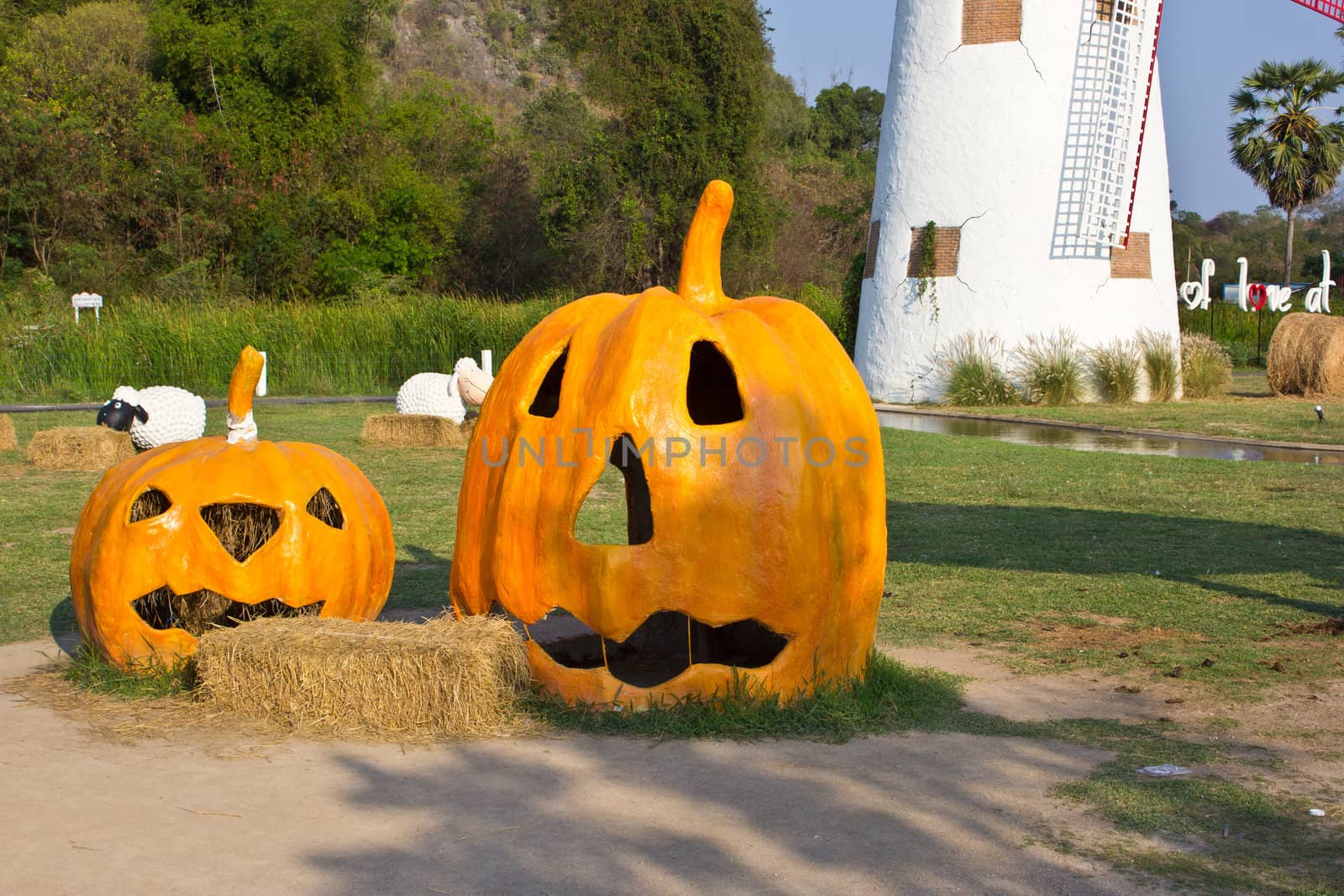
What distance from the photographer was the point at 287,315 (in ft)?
92.1

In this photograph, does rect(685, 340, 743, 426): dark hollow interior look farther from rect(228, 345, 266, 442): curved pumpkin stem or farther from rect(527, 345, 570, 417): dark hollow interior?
rect(228, 345, 266, 442): curved pumpkin stem

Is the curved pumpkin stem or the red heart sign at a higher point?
the red heart sign

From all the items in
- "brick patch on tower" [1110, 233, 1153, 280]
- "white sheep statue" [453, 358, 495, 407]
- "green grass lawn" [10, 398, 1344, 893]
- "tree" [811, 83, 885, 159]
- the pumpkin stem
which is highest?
"tree" [811, 83, 885, 159]

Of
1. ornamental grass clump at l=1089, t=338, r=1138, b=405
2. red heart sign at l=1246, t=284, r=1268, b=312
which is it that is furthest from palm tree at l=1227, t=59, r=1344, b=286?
ornamental grass clump at l=1089, t=338, r=1138, b=405

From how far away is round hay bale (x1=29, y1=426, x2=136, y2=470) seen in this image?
13.9m

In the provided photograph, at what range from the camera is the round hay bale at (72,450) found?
13.9 m

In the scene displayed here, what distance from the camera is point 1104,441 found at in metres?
18.4

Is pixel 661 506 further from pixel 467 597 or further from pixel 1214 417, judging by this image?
Result: pixel 1214 417

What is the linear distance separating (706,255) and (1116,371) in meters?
20.7

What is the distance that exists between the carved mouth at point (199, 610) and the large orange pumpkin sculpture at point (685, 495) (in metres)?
1.14

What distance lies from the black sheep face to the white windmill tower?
1598 centimetres

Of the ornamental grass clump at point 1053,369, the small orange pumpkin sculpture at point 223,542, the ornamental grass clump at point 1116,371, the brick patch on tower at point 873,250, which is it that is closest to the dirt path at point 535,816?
the small orange pumpkin sculpture at point 223,542

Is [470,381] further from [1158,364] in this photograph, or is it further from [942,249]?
[1158,364]

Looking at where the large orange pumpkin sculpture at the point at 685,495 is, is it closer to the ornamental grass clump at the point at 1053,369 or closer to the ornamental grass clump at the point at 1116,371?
the ornamental grass clump at the point at 1053,369
